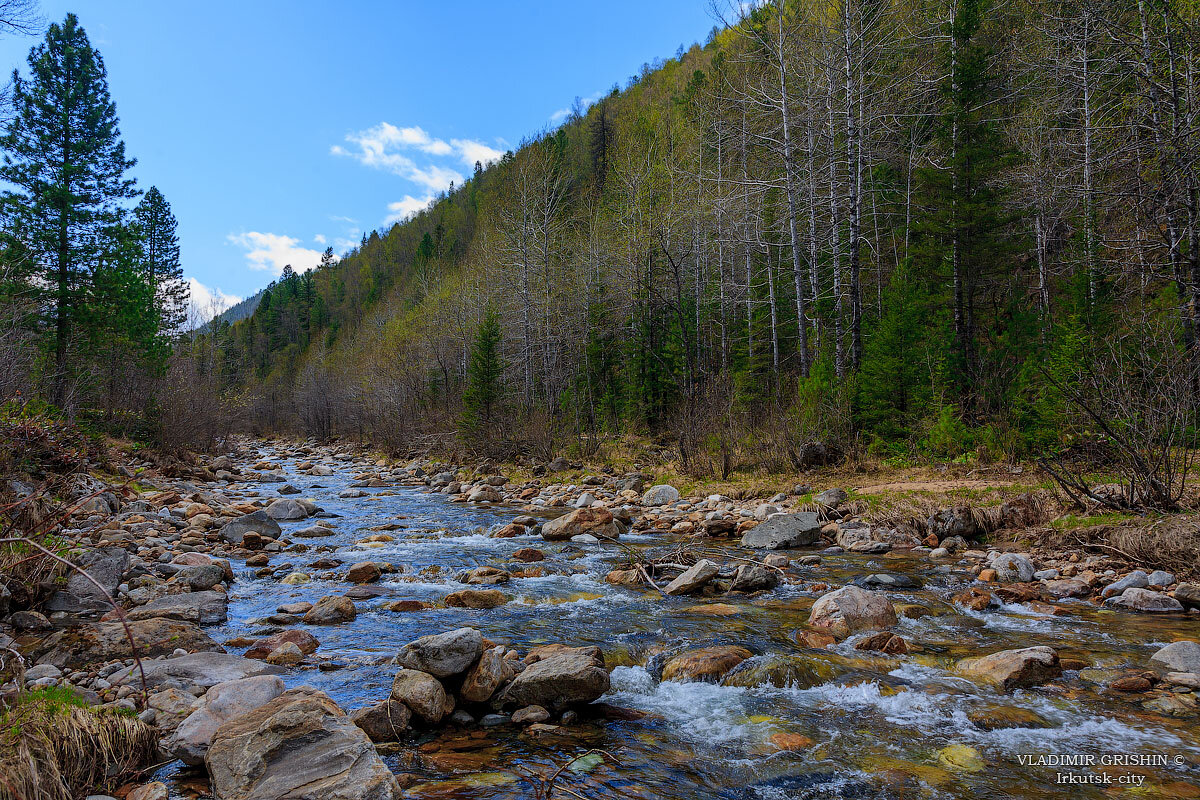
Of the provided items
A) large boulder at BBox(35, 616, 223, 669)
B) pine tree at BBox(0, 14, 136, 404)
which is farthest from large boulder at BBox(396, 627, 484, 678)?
pine tree at BBox(0, 14, 136, 404)

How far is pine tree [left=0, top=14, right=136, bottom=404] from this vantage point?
65.4ft

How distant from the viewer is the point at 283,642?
5152 mm

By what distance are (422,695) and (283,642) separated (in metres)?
1.99

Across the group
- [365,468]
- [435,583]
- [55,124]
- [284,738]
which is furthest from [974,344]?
[55,124]

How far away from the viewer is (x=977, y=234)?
19.6m

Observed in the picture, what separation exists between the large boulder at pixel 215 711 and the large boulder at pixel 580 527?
242 inches

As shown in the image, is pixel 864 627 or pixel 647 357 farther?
pixel 647 357

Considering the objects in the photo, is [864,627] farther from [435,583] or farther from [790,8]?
[790,8]

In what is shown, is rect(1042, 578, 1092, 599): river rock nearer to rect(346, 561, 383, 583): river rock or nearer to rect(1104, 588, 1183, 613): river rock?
rect(1104, 588, 1183, 613): river rock

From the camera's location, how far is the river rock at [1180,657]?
423 centimetres

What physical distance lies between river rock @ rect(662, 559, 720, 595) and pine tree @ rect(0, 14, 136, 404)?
21.4 m

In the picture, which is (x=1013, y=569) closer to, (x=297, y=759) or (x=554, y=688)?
(x=554, y=688)

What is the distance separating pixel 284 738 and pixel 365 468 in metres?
21.9

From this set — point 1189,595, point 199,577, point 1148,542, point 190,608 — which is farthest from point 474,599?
point 1148,542
